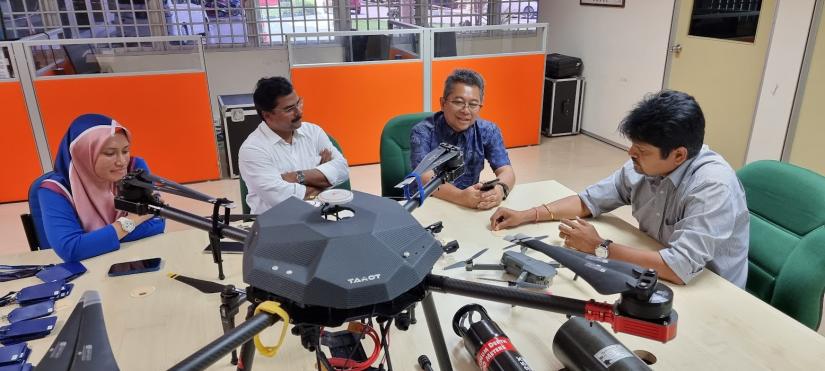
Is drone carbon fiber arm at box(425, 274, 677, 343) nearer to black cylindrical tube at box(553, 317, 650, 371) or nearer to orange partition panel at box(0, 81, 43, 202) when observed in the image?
black cylindrical tube at box(553, 317, 650, 371)

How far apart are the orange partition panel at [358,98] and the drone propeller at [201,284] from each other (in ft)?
9.12

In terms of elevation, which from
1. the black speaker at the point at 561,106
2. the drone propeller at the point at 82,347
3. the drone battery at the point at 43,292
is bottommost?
the black speaker at the point at 561,106

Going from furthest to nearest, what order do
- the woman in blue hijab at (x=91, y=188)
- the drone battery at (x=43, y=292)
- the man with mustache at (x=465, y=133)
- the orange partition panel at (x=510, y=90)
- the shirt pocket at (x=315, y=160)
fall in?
the orange partition panel at (x=510, y=90)
the shirt pocket at (x=315, y=160)
the man with mustache at (x=465, y=133)
the woman in blue hijab at (x=91, y=188)
the drone battery at (x=43, y=292)

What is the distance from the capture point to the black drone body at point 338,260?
0.59m

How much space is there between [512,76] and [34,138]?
3791mm

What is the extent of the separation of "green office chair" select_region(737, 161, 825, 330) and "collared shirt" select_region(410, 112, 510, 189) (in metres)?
0.99

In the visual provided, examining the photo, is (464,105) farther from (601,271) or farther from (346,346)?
(601,271)

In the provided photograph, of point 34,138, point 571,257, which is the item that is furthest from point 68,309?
point 34,138

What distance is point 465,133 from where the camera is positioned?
7.86 ft

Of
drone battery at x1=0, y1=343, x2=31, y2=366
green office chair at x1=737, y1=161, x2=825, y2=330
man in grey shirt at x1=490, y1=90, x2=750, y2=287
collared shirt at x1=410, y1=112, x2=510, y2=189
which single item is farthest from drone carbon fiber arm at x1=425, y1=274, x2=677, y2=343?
collared shirt at x1=410, y1=112, x2=510, y2=189

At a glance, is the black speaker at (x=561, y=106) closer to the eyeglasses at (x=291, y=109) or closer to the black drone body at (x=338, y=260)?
the eyeglasses at (x=291, y=109)

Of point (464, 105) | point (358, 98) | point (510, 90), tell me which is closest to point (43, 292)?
point (464, 105)

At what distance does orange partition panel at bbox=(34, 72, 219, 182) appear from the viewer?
12.2 feet

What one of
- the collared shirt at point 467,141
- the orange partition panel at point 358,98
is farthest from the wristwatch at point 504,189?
the orange partition panel at point 358,98
